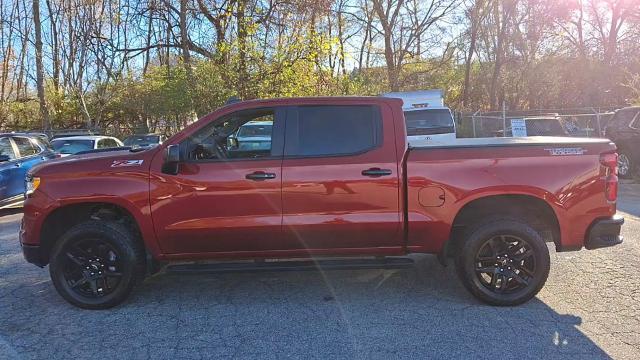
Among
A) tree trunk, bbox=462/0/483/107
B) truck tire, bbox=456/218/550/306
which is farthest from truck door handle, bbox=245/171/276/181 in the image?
tree trunk, bbox=462/0/483/107

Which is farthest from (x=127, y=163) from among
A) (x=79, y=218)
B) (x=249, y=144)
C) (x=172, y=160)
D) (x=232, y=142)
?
(x=249, y=144)

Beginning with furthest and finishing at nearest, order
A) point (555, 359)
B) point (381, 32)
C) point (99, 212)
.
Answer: point (381, 32) → point (99, 212) → point (555, 359)

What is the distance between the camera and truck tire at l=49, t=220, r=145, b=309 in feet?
14.8

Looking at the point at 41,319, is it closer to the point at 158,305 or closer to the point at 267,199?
the point at 158,305

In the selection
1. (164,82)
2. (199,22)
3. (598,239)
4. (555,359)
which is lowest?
(555,359)

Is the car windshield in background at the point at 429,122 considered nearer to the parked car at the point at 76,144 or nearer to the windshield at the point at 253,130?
the parked car at the point at 76,144

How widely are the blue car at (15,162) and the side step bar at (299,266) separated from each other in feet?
21.2

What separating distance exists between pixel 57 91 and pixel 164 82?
9.24m

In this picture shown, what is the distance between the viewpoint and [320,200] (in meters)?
4.44

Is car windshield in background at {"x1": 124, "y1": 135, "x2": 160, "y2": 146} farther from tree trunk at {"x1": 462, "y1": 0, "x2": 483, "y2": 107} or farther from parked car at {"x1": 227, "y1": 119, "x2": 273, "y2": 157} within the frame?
tree trunk at {"x1": 462, "y1": 0, "x2": 483, "y2": 107}

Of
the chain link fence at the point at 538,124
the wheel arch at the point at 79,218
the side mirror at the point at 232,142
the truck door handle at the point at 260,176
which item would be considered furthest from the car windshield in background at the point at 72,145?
the chain link fence at the point at 538,124

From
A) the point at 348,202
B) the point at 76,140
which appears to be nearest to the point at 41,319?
the point at 348,202

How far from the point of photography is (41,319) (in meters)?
4.42

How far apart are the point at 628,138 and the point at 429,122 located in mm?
4931
